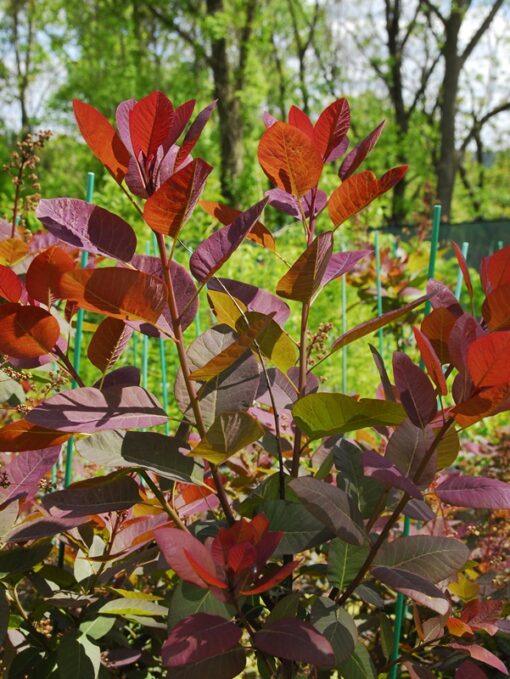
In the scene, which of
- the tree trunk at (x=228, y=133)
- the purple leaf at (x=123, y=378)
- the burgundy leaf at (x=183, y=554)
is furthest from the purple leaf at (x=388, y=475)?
the tree trunk at (x=228, y=133)

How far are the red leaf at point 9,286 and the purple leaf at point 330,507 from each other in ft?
1.28

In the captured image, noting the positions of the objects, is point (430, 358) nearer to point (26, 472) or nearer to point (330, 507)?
point (330, 507)

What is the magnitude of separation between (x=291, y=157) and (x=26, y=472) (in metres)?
0.61

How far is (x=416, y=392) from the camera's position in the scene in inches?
33.4

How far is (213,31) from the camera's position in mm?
12031

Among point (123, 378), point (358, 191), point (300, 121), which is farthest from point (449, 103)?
point (123, 378)

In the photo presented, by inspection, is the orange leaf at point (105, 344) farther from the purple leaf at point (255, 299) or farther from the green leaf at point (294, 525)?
the green leaf at point (294, 525)

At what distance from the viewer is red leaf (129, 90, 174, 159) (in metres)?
0.72

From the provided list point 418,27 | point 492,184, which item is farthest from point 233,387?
point 492,184

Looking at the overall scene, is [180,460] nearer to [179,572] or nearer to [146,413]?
[146,413]

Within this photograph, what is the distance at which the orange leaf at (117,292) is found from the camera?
2.21 ft

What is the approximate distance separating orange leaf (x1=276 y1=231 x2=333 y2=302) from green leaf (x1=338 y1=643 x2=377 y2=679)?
458 millimetres

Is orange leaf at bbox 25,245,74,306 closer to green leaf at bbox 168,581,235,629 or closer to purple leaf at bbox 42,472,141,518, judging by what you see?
purple leaf at bbox 42,472,141,518

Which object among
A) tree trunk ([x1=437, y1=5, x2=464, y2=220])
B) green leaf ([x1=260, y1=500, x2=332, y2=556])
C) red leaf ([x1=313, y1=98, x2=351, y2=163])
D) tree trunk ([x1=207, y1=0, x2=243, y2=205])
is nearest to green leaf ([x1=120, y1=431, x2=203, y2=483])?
green leaf ([x1=260, y1=500, x2=332, y2=556])
